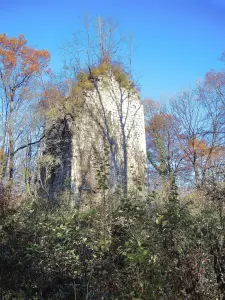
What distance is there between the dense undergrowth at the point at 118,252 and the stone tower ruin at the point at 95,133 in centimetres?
670

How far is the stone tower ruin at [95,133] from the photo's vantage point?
38.6 feet

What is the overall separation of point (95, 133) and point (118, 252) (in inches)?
369

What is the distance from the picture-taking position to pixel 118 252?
3.52m

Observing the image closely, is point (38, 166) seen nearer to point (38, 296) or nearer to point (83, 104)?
point (83, 104)

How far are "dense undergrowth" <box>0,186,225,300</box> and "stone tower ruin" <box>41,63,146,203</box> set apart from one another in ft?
22.0

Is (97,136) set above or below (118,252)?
above

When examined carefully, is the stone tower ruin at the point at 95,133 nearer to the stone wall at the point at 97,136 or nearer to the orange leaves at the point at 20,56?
the stone wall at the point at 97,136

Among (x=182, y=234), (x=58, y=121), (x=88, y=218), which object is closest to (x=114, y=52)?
(x=58, y=121)

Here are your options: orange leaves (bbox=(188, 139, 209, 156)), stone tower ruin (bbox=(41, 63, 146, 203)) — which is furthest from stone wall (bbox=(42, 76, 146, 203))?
orange leaves (bbox=(188, 139, 209, 156))

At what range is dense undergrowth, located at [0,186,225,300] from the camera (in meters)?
2.66

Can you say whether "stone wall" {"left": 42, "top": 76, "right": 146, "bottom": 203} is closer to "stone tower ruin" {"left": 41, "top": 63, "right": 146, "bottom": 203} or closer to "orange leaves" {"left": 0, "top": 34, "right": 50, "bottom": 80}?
"stone tower ruin" {"left": 41, "top": 63, "right": 146, "bottom": 203}

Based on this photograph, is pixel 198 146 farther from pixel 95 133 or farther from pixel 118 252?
pixel 118 252

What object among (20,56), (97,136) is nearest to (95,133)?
(97,136)

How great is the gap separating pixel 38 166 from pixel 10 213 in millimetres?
8413
